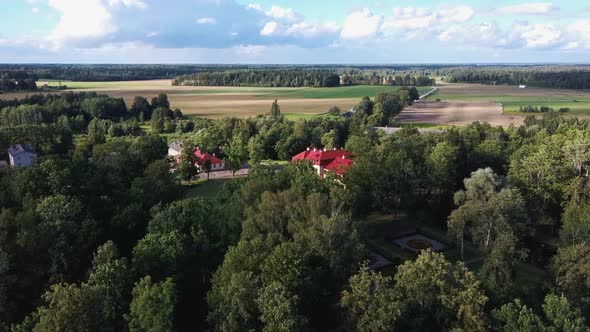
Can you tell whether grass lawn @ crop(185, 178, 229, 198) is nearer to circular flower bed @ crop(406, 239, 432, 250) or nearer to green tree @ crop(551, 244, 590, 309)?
circular flower bed @ crop(406, 239, 432, 250)

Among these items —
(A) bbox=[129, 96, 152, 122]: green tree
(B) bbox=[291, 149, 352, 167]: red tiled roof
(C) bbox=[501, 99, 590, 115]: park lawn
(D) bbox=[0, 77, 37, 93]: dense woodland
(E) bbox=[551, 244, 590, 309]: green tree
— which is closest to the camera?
(E) bbox=[551, 244, 590, 309]: green tree

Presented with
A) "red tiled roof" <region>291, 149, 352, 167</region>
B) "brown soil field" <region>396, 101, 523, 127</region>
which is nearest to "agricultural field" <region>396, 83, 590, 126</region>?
"brown soil field" <region>396, 101, 523, 127</region>

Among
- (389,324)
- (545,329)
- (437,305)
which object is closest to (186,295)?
(389,324)

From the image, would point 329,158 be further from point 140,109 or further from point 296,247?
point 140,109

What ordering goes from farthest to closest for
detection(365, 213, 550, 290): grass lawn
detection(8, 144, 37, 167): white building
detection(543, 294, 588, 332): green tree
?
detection(8, 144, 37, 167): white building < detection(365, 213, 550, 290): grass lawn < detection(543, 294, 588, 332): green tree

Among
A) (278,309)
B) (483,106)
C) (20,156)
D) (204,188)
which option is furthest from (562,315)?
(483,106)

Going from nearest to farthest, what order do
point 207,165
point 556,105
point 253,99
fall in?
point 207,165
point 556,105
point 253,99
